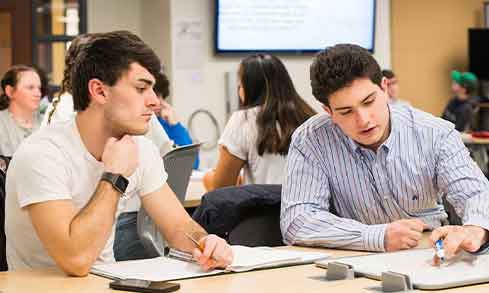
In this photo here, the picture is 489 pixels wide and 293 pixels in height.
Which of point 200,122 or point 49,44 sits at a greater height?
point 49,44

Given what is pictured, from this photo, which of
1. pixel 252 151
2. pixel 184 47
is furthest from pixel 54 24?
pixel 252 151

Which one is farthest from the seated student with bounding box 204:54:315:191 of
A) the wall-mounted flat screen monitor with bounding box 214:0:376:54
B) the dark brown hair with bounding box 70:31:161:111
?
the wall-mounted flat screen monitor with bounding box 214:0:376:54

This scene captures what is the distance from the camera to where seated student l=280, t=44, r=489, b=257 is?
2582 mm

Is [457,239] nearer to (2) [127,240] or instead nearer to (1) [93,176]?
(1) [93,176]

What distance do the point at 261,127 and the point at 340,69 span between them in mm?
1532

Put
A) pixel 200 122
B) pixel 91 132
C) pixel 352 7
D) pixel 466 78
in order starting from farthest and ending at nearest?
pixel 466 78, pixel 352 7, pixel 200 122, pixel 91 132

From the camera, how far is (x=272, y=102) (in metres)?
4.16

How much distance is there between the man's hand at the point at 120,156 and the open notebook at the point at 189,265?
10.1 inches

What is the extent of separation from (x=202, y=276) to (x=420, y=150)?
90 centimetres

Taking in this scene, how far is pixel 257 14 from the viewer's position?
26.7ft

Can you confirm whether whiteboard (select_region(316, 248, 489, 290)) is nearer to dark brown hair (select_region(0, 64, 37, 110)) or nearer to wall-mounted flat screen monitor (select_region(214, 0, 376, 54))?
dark brown hair (select_region(0, 64, 37, 110))

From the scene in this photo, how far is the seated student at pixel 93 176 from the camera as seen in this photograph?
2246mm

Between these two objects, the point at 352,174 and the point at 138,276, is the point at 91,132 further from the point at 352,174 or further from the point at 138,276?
the point at 352,174

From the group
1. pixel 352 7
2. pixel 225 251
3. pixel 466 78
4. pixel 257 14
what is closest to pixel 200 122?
pixel 257 14
